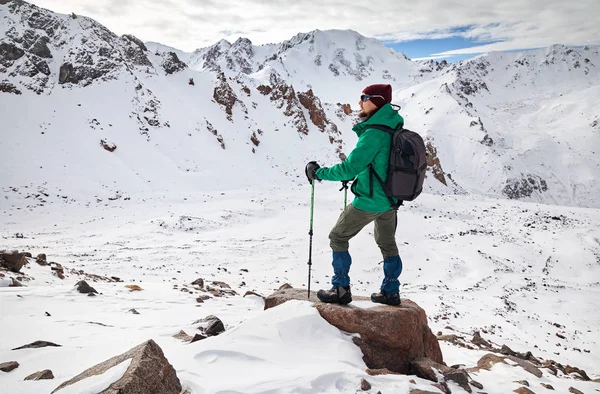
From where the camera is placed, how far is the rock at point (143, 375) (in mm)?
2745

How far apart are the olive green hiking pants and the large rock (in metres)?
0.91

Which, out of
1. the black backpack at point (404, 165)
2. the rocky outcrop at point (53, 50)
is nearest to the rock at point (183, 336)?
the black backpack at point (404, 165)

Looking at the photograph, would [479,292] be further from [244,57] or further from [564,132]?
[244,57]

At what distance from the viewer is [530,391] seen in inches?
176

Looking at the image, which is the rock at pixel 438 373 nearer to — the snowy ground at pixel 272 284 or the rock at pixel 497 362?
the snowy ground at pixel 272 284

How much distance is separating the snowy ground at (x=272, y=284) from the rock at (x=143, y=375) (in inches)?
9.8

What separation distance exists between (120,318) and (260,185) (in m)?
29.7

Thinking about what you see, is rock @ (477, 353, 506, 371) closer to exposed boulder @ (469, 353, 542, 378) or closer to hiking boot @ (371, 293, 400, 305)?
exposed boulder @ (469, 353, 542, 378)

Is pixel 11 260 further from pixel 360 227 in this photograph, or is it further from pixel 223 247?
pixel 360 227

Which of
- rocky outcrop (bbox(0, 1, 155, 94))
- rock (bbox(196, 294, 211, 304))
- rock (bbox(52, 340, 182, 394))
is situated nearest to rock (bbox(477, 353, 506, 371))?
rock (bbox(52, 340, 182, 394))

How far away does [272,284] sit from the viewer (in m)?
12.4

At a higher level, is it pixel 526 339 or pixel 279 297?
pixel 279 297

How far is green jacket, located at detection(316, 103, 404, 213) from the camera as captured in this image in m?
4.57

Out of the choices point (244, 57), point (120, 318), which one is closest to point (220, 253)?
point (120, 318)
